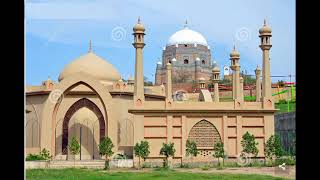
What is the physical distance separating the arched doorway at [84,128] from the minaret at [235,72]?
6378mm

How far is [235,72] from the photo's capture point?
24156 millimetres

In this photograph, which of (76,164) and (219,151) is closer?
(76,164)

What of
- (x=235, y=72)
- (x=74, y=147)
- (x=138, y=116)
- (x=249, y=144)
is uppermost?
(x=235, y=72)

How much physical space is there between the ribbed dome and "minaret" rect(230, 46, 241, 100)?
6237mm

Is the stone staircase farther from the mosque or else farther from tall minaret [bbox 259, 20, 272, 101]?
tall minaret [bbox 259, 20, 272, 101]

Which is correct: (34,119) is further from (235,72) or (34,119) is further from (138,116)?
(235,72)

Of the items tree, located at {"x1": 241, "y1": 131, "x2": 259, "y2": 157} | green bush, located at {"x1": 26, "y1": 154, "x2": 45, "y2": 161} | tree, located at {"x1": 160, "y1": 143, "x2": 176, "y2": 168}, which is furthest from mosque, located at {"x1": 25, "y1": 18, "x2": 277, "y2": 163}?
green bush, located at {"x1": 26, "y1": 154, "x2": 45, "y2": 161}

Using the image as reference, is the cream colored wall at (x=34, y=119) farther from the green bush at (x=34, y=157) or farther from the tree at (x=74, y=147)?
the green bush at (x=34, y=157)

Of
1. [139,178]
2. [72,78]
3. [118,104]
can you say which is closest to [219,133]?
→ [118,104]

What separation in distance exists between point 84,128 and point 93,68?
3638 millimetres

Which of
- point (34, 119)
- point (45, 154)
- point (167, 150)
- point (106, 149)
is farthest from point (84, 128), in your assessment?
point (167, 150)

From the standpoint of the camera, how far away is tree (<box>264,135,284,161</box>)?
2055 centimetres

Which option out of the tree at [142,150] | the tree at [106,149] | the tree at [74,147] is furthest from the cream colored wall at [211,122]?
the tree at [74,147]
